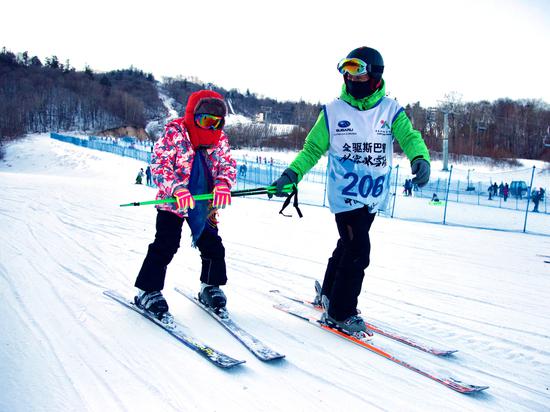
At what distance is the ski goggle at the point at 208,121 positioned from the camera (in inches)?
126

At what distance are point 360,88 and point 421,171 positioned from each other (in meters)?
0.71

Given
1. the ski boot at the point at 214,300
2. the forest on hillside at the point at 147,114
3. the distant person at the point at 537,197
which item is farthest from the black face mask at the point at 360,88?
the forest on hillside at the point at 147,114

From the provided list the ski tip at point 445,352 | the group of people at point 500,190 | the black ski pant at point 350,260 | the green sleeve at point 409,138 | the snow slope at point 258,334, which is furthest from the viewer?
the group of people at point 500,190

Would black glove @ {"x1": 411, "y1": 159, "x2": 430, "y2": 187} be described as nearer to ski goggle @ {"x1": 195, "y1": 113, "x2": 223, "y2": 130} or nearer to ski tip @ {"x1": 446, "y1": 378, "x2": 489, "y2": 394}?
ski tip @ {"x1": 446, "y1": 378, "x2": 489, "y2": 394}

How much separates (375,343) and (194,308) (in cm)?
147

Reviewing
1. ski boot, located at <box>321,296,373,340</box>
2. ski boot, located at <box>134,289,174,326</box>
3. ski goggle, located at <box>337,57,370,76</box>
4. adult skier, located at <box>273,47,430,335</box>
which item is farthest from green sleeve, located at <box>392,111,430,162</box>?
ski boot, located at <box>134,289,174,326</box>

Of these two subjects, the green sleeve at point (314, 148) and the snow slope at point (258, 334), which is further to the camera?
the green sleeve at point (314, 148)

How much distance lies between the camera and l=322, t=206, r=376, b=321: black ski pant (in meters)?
3.05

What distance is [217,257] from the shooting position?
3479mm

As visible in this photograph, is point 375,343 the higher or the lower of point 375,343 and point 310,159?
the lower

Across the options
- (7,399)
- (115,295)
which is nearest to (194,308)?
(115,295)

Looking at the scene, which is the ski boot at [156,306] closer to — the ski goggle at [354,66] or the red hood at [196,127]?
the red hood at [196,127]

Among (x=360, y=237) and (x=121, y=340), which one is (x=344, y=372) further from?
(x=121, y=340)

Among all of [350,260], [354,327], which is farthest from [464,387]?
[350,260]
